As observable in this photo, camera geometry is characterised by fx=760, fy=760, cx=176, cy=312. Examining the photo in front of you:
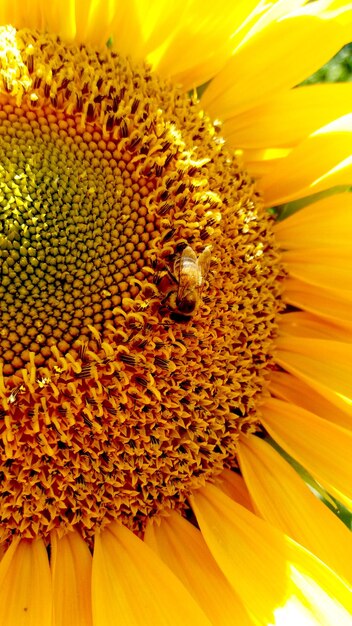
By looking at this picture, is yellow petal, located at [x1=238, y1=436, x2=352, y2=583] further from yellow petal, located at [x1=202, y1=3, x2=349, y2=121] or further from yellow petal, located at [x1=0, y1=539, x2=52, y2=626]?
yellow petal, located at [x1=202, y1=3, x2=349, y2=121]

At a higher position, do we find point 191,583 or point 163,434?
point 163,434

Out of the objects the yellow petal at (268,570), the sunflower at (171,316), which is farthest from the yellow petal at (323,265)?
the yellow petal at (268,570)

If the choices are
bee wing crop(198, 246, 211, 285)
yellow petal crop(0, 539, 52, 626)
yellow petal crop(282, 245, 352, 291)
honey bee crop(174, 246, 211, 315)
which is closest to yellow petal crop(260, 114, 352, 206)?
yellow petal crop(282, 245, 352, 291)

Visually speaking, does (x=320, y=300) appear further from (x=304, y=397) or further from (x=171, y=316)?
(x=171, y=316)

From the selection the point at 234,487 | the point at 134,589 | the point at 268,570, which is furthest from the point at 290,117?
the point at 134,589

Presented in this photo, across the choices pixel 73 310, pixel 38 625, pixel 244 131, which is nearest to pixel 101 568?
pixel 38 625

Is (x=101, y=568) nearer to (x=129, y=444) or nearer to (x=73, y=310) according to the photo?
(x=129, y=444)
